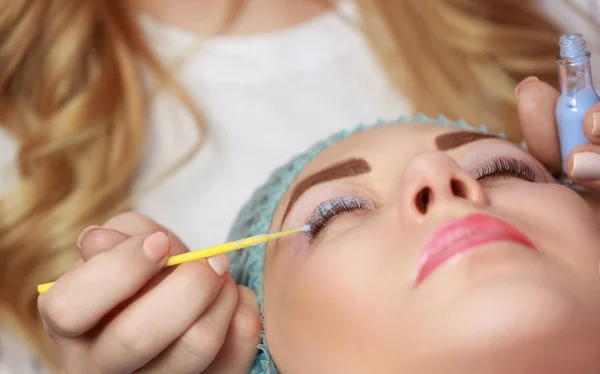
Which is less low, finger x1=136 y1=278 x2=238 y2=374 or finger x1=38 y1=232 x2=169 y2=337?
finger x1=38 y1=232 x2=169 y2=337

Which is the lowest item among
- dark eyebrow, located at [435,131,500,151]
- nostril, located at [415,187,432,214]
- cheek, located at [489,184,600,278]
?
cheek, located at [489,184,600,278]

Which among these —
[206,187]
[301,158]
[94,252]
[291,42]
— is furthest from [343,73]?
[94,252]

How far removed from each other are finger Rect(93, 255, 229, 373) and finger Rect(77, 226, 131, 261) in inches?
3.2

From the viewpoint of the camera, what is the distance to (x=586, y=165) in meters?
0.81

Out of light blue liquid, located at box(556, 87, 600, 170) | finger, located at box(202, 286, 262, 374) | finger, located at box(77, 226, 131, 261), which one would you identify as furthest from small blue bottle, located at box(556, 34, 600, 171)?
finger, located at box(77, 226, 131, 261)

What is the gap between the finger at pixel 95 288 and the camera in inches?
28.0

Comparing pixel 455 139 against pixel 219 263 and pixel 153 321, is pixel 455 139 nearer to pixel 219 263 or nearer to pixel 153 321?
pixel 219 263

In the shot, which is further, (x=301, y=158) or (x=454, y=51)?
(x=454, y=51)

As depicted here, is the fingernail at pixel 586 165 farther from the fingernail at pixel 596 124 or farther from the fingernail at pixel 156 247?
the fingernail at pixel 156 247

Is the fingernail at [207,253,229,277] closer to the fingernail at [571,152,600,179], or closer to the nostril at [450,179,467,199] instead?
the nostril at [450,179,467,199]

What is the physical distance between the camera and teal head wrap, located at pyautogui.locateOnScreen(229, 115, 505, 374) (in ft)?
3.04

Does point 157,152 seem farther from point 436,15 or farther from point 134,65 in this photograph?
point 436,15

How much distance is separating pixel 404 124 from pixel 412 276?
0.34 m

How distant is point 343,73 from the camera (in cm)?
155
